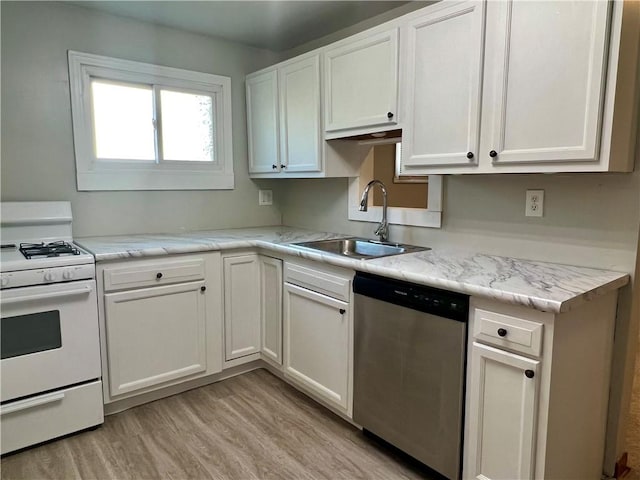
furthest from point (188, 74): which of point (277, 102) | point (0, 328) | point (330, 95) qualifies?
point (0, 328)

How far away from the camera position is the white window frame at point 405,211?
7.54ft

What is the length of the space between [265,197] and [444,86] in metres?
1.90

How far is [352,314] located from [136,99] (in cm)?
206

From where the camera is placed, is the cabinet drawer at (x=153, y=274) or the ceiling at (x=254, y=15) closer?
the cabinet drawer at (x=153, y=274)

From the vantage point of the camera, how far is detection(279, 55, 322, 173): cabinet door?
257 centimetres

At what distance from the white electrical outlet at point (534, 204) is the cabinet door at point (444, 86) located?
13.3 inches

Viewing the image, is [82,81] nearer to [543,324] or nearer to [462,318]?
[462,318]

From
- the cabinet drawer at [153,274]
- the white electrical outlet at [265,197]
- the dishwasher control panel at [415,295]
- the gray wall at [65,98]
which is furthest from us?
the white electrical outlet at [265,197]

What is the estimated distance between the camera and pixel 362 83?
225cm

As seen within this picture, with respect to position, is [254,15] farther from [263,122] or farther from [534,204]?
[534,204]

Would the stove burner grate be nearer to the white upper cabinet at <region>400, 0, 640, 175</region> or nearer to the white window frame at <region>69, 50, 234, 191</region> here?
the white window frame at <region>69, 50, 234, 191</region>

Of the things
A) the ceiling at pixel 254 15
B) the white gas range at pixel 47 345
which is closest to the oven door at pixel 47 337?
the white gas range at pixel 47 345

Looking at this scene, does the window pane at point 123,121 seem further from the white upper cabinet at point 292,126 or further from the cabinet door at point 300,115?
the cabinet door at point 300,115

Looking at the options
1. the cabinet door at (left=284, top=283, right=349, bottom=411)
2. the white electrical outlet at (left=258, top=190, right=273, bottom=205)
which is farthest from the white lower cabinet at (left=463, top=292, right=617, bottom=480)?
the white electrical outlet at (left=258, top=190, right=273, bottom=205)
